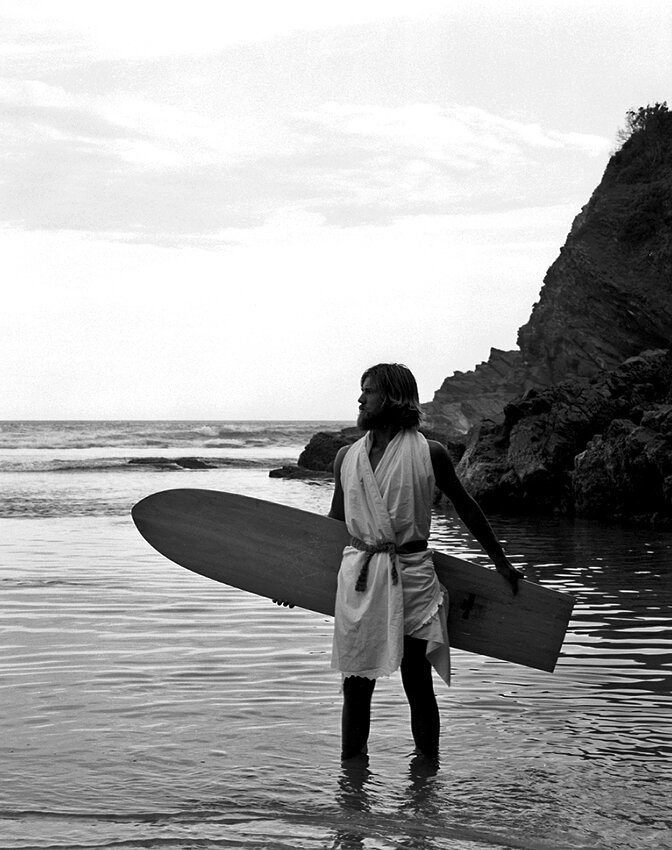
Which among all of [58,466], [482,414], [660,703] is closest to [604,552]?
[660,703]

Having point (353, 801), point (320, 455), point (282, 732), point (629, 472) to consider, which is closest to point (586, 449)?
point (629, 472)

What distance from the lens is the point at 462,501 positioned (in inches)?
181

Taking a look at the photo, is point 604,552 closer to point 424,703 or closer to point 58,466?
point 424,703

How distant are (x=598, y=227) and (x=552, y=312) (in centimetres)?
313

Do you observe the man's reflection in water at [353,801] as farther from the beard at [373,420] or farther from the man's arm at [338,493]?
the beard at [373,420]

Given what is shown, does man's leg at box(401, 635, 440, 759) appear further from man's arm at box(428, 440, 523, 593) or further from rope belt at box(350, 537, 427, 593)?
man's arm at box(428, 440, 523, 593)

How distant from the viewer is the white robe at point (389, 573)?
441cm

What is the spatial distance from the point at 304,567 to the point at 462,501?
897mm

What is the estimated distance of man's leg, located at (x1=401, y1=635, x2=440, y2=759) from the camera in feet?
14.9

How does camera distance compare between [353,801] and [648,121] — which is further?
[648,121]

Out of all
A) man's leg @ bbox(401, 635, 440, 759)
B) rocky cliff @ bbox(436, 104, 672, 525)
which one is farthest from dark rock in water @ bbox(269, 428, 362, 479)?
man's leg @ bbox(401, 635, 440, 759)

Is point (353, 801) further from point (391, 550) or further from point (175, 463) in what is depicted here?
point (175, 463)

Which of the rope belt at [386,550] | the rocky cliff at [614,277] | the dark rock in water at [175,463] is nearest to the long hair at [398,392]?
the rope belt at [386,550]

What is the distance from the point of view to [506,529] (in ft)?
50.9
